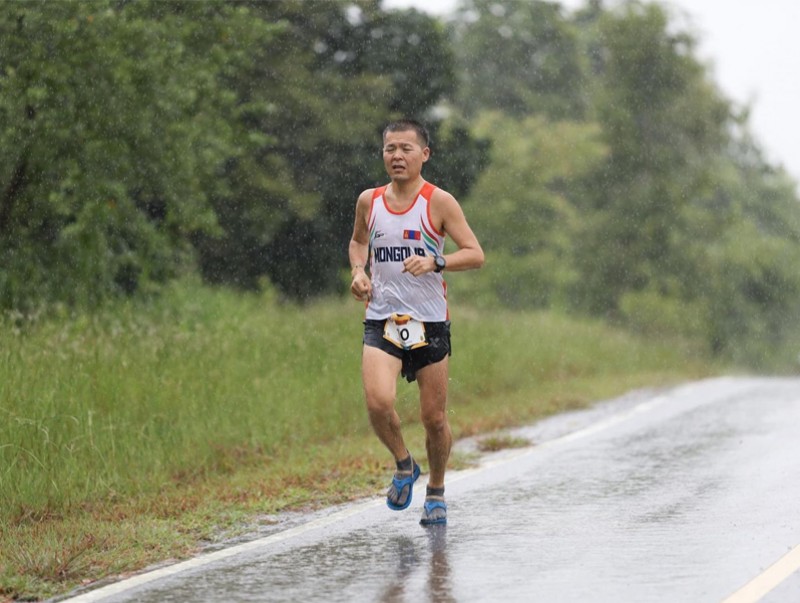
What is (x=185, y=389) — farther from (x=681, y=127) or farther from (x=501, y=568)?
(x=681, y=127)

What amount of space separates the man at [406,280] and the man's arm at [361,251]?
0.4 inches

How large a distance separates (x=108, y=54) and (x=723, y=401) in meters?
8.05

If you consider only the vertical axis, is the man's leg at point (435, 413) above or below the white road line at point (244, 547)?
above

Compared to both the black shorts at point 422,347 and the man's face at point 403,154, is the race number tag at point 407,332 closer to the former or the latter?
the black shorts at point 422,347

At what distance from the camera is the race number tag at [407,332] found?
8469 millimetres

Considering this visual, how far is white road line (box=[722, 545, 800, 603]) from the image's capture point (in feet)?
21.2

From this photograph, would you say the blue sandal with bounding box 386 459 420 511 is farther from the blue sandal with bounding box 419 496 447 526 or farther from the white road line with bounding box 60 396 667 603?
the white road line with bounding box 60 396 667 603

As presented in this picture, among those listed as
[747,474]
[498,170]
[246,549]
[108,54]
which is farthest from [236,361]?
[498,170]

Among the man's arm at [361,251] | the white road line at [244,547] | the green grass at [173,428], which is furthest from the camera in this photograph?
the green grass at [173,428]

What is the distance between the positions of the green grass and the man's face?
222 centimetres

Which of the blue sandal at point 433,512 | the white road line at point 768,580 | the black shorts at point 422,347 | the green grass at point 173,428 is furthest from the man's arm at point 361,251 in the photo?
the white road line at point 768,580

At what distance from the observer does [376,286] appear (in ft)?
28.1

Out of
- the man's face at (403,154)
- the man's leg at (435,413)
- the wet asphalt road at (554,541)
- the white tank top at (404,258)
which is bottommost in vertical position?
the wet asphalt road at (554,541)

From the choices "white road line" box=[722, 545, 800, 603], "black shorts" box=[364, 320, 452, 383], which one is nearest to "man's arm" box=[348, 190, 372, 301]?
"black shorts" box=[364, 320, 452, 383]
